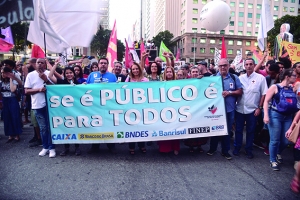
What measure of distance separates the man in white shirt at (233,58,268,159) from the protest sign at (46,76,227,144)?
40cm

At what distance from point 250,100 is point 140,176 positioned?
2661mm

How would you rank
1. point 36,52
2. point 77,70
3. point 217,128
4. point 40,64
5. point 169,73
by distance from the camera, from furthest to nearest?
point 36,52 < point 77,70 < point 169,73 < point 217,128 < point 40,64

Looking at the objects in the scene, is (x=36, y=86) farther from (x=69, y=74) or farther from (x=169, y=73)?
(x=169, y=73)

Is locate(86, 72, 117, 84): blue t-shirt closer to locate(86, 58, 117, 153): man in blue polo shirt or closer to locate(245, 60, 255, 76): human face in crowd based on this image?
locate(86, 58, 117, 153): man in blue polo shirt

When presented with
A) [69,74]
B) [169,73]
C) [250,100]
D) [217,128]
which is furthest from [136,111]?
[250,100]

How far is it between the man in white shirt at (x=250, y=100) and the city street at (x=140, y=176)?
60cm

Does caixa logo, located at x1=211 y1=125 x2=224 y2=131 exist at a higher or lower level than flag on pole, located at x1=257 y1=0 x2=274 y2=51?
lower

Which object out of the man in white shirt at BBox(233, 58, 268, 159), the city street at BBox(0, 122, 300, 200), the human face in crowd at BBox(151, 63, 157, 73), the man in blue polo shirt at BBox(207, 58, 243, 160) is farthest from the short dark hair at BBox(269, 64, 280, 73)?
the human face in crowd at BBox(151, 63, 157, 73)

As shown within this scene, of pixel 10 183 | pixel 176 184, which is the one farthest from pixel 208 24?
pixel 10 183

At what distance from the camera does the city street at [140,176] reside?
3.31m

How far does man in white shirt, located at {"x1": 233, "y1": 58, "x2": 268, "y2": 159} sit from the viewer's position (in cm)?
475

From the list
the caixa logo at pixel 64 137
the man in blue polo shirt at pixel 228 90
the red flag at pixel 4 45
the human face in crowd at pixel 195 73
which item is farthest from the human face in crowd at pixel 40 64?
the red flag at pixel 4 45

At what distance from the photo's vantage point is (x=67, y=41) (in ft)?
13.8

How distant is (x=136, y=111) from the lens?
15.4 feet
